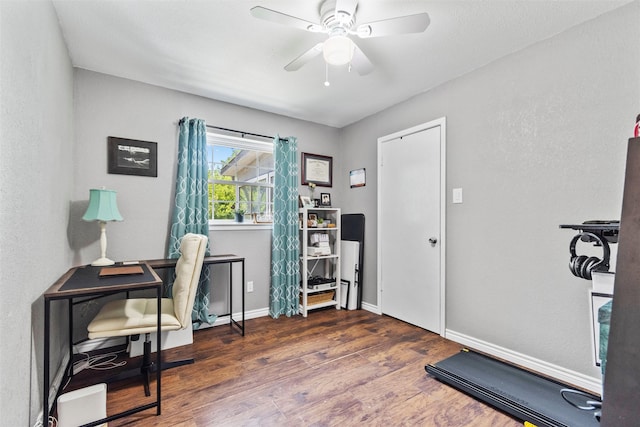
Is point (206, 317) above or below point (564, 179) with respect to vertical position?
below

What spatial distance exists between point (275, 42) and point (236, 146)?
141cm

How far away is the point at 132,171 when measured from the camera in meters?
2.71

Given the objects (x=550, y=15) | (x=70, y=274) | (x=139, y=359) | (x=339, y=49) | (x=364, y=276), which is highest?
(x=550, y=15)

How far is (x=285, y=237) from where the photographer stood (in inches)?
135

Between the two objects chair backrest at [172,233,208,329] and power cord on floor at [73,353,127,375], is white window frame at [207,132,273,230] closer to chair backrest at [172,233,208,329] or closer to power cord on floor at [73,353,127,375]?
chair backrest at [172,233,208,329]

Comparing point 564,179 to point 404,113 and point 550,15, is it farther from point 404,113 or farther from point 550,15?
point 404,113

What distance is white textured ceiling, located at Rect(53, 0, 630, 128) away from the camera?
1.80 m

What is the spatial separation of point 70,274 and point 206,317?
126 cm

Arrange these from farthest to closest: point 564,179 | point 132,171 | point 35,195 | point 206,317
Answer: point 206,317 → point 132,171 → point 564,179 → point 35,195

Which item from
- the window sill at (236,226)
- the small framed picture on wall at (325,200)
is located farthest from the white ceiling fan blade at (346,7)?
the small framed picture on wall at (325,200)

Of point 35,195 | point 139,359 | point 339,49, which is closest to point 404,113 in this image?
point 339,49

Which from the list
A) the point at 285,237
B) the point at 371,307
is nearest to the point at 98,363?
the point at 285,237

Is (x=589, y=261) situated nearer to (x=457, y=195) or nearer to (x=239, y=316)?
(x=457, y=195)

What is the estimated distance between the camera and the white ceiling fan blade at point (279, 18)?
1517 millimetres
